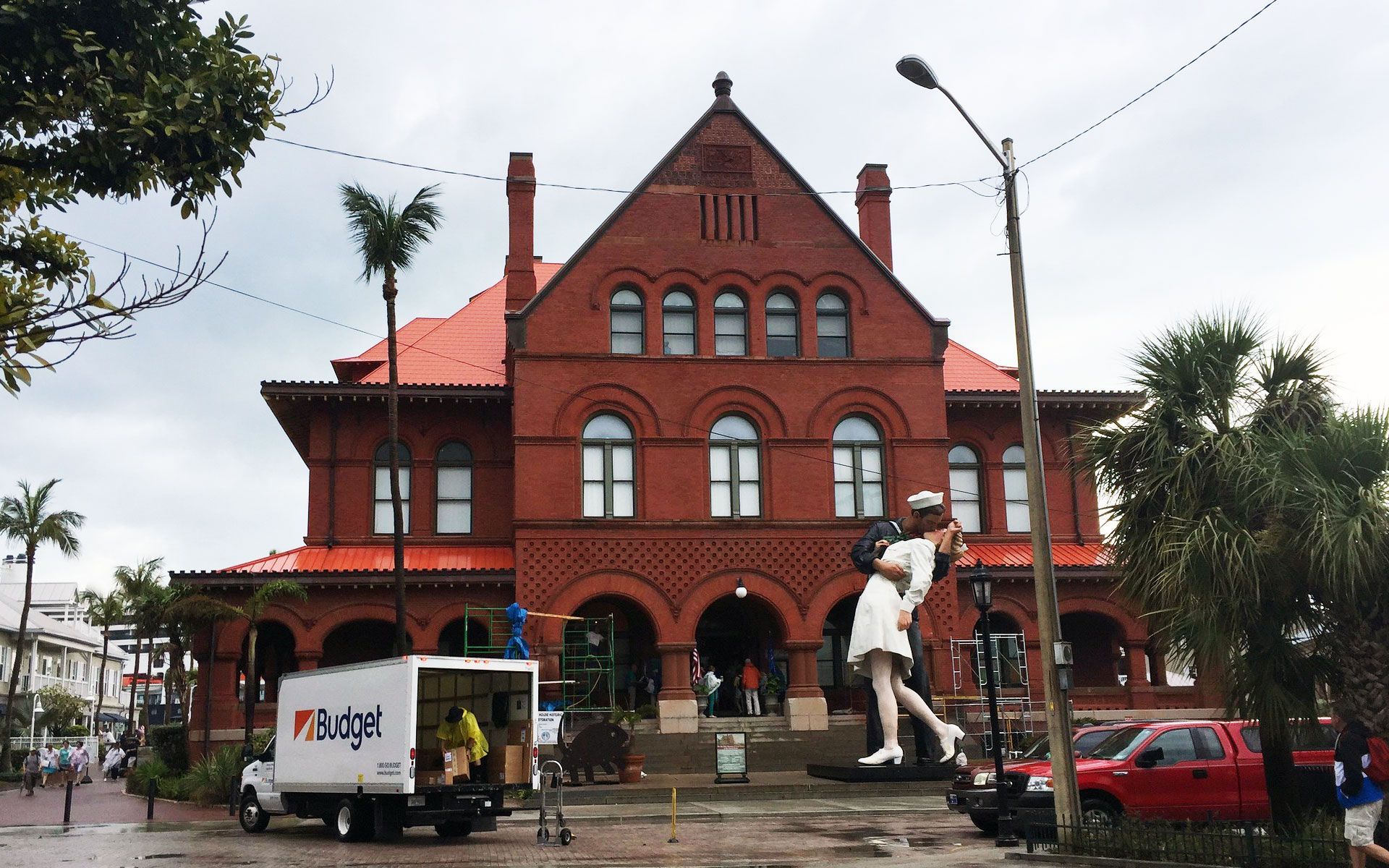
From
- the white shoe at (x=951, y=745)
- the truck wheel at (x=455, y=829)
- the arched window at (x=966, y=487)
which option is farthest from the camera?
the arched window at (x=966, y=487)

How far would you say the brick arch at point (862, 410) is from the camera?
32.2m

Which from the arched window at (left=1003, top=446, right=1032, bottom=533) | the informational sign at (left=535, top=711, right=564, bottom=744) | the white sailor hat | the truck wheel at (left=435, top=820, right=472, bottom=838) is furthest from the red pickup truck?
the arched window at (left=1003, top=446, right=1032, bottom=533)

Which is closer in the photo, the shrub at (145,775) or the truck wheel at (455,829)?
the truck wheel at (455,829)

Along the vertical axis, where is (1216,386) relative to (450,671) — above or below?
above

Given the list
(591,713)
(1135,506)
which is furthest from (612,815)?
(1135,506)

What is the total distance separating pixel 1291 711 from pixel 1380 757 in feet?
5.49

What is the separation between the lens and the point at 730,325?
3284cm

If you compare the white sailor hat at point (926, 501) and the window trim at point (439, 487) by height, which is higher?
the window trim at point (439, 487)

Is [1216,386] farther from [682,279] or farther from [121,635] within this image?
[121,635]

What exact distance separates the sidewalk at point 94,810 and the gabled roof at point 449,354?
11.5m

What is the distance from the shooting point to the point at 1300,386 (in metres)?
13.6

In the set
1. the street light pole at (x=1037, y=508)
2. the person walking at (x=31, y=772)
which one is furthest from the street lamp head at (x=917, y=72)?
the person walking at (x=31, y=772)

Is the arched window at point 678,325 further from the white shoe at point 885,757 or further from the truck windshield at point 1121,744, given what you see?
the truck windshield at point 1121,744

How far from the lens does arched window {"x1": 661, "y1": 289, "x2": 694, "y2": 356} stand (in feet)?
107
